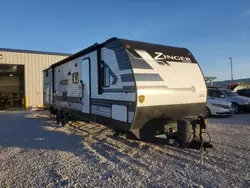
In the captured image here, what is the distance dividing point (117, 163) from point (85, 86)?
3.13 metres

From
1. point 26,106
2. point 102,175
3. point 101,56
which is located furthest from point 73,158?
point 26,106

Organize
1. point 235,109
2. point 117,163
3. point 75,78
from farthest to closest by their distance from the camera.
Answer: point 235,109
point 75,78
point 117,163

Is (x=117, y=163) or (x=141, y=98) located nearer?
(x=117, y=163)

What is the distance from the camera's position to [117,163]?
480cm

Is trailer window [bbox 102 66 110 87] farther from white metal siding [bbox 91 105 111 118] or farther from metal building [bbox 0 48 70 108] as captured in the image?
metal building [bbox 0 48 70 108]

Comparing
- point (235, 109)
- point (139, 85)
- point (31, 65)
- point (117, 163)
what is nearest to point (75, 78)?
point (139, 85)

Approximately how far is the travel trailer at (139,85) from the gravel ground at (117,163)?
664 millimetres

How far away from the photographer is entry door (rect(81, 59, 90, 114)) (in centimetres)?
707

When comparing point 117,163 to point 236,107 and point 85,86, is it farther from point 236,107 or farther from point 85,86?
point 236,107

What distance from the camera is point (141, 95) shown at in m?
5.06

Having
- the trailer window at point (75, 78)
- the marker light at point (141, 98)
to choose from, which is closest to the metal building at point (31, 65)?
the trailer window at point (75, 78)

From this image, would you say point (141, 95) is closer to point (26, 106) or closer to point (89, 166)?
point (89, 166)

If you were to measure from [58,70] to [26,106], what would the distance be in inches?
428

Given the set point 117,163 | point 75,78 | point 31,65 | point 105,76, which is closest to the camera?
point 117,163
